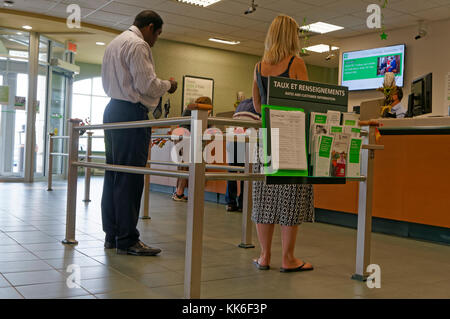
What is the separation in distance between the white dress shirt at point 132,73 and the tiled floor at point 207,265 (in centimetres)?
96

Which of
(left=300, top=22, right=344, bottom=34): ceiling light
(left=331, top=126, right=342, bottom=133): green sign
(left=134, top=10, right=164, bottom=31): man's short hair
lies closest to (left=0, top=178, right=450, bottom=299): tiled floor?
(left=331, top=126, right=342, bottom=133): green sign

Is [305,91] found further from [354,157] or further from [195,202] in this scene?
[195,202]

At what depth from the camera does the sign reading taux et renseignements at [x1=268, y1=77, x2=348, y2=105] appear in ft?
6.61

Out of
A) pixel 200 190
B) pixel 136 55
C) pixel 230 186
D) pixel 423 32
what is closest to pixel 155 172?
pixel 200 190

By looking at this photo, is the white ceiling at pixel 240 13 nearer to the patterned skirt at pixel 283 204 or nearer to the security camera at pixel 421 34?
the security camera at pixel 421 34

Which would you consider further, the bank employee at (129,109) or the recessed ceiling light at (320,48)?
the recessed ceiling light at (320,48)

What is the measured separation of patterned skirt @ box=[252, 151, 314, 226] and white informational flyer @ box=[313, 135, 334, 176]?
337mm

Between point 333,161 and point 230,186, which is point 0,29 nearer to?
point 230,186

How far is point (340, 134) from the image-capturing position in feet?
7.08

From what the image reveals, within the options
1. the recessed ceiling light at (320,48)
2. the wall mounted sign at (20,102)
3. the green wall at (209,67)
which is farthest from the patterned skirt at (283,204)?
the recessed ceiling light at (320,48)

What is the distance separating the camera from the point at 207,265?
2543mm

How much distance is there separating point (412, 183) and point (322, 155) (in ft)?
6.42

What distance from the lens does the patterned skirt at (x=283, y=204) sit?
2.41 meters

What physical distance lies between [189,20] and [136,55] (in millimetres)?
5365
